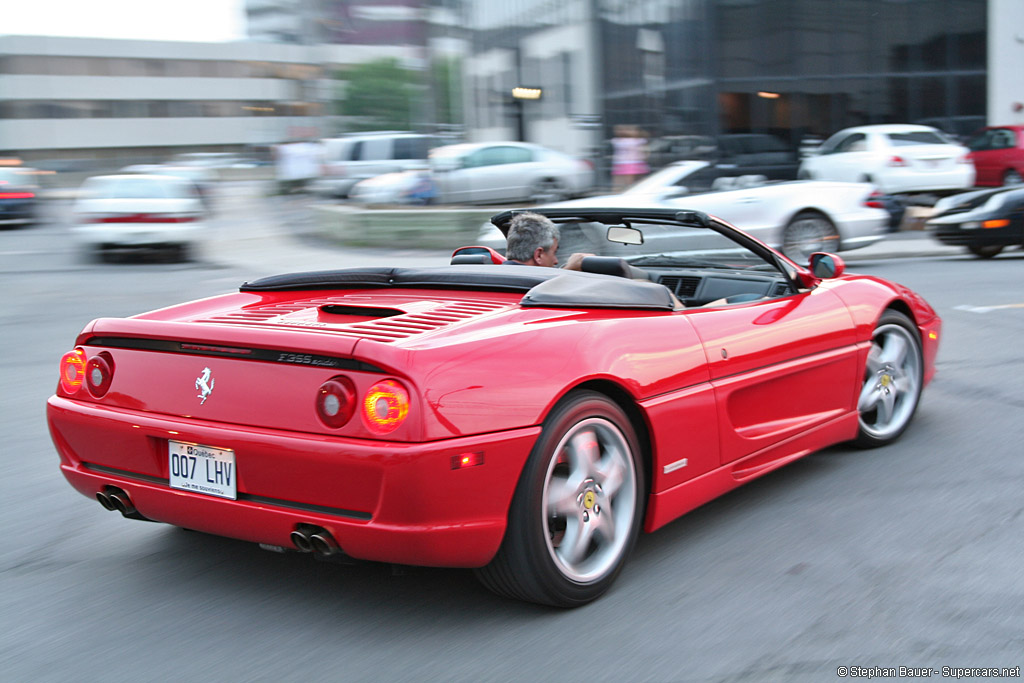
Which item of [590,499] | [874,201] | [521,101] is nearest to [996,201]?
[874,201]

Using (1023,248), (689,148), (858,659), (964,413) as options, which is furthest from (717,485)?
(689,148)

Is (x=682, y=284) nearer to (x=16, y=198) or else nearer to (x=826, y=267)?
(x=826, y=267)

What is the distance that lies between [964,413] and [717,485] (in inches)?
101

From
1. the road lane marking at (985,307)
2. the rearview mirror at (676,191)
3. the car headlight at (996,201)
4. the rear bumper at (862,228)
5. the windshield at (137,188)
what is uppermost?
the windshield at (137,188)

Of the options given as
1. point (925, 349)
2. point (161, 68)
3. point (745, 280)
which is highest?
point (161, 68)

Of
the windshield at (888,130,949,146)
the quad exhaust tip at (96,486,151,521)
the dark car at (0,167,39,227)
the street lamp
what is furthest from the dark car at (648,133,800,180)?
the quad exhaust tip at (96,486,151,521)

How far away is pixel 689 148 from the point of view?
25.6 metres

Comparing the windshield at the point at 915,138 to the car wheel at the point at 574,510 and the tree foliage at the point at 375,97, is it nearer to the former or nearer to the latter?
the car wheel at the point at 574,510

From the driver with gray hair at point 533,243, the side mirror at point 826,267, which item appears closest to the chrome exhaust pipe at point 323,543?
the driver with gray hair at point 533,243

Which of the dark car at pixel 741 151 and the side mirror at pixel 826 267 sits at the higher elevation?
the dark car at pixel 741 151

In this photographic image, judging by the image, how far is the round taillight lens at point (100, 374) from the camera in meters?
3.46

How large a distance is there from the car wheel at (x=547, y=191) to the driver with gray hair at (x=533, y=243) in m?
15.7

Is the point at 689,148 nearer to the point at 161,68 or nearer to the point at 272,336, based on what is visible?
the point at 272,336

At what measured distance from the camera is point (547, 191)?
66.5ft
